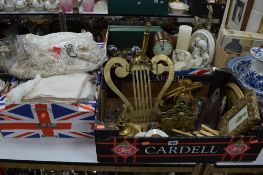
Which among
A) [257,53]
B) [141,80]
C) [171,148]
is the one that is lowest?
[171,148]

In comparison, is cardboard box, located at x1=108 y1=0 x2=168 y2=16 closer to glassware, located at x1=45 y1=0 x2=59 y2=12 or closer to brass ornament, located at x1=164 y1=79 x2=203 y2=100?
glassware, located at x1=45 y1=0 x2=59 y2=12

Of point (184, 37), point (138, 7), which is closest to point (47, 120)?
point (184, 37)

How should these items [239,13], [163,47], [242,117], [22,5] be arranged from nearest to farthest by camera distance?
[242,117]
[163,47]
[239,13]
[22,5]

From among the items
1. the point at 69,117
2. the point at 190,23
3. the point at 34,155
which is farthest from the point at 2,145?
the point at 190,23

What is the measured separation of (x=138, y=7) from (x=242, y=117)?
4.20 feet

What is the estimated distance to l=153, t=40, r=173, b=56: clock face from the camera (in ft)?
3.58

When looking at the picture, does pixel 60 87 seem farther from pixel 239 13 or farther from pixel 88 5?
pixel 239 13

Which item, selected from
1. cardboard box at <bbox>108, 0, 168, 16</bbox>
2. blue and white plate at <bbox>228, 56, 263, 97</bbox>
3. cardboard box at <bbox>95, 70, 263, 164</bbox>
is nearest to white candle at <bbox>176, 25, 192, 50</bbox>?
blue and white plate at <bbox>228, 56, 263, 97</bbox>

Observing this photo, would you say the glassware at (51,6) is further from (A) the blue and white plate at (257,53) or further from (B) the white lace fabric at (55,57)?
(A) the blue and white plate at (257,53)

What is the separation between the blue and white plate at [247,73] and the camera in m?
0.91

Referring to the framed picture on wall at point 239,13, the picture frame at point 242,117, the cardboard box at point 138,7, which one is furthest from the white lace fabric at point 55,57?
the framed picture on wall at point 239,13

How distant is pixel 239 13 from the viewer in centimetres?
175

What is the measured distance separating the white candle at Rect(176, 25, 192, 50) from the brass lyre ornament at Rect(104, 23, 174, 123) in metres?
0.26

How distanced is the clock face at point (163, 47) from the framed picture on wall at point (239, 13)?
33.3 inches
